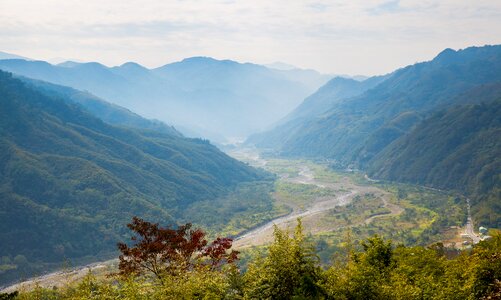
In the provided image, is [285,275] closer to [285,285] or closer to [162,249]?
[285,285]

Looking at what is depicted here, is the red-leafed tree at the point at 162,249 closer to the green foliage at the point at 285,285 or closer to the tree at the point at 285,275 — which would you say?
the green foliage at the point at 285,285

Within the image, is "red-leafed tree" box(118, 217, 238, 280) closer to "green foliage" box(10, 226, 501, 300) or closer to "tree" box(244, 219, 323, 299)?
"green foliage" box(10, 226, 501, 300)

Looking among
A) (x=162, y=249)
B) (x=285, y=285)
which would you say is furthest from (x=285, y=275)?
(x=162, y=249)

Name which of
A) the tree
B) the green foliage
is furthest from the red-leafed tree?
the tree

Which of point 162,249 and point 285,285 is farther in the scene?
point 162,249

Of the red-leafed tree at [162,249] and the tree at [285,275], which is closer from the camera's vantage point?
the tree at [285,275]

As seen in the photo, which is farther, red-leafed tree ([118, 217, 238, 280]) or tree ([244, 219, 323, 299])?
red-leafed tree ([118, 217, 238, 280])

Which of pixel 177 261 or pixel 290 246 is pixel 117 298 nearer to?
pixel 177 261

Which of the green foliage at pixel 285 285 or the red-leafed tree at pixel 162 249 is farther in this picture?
the red-leafed tree at pixel 162 249

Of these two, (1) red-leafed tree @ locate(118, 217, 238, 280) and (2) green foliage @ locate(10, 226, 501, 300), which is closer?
(2) green foliage @ locate(10, 226, 501, 300)

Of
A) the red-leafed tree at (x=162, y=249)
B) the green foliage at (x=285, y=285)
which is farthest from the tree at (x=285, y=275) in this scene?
the red-leafed tree at (x=162, y=249)

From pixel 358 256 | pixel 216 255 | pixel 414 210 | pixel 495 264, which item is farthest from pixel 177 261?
pixel 414 210
